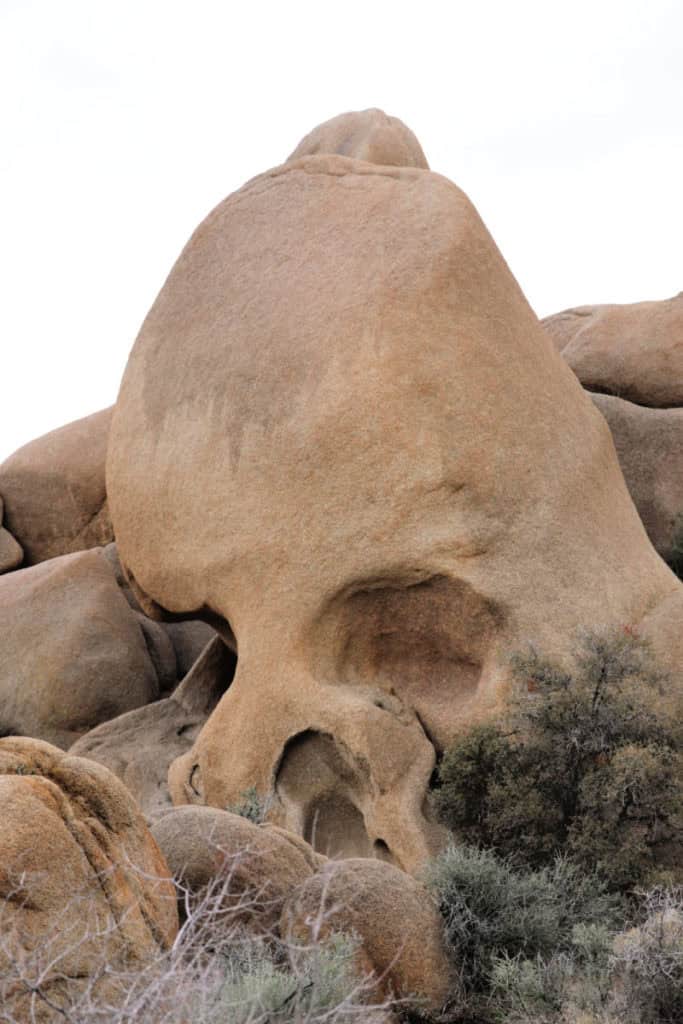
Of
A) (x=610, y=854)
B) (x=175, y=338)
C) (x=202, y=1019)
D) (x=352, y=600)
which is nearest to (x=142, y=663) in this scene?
(x=175, y=338)

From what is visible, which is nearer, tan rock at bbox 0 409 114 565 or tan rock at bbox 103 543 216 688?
tan rock at bbox 103 543 216 688

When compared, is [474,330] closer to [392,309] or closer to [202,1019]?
[392,309]

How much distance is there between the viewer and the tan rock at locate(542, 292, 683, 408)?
18516mm

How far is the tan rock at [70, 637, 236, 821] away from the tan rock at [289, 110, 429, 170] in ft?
22.5

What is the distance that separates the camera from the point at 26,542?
2170cm

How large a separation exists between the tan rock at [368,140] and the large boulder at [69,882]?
12896mm

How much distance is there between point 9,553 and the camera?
2133 centimetres

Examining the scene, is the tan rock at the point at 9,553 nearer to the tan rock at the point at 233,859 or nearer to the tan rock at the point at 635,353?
the tan rock at the point at 635,353

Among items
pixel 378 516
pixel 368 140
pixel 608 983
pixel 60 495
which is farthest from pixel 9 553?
pixel 608 983

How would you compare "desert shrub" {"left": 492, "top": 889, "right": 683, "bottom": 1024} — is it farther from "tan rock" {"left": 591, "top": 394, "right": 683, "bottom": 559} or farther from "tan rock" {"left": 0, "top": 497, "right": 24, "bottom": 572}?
"tan rock" {"left": 0, "top": 497, "right": 24, "bottom": 572}

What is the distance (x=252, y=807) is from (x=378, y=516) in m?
2.79

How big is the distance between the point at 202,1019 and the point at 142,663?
41.9 ft

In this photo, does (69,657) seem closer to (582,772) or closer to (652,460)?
(652,460)

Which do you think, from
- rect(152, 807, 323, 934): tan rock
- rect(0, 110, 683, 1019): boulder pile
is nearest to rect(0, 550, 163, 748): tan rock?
rect(0, 110, 683, 1019): boulder pile
